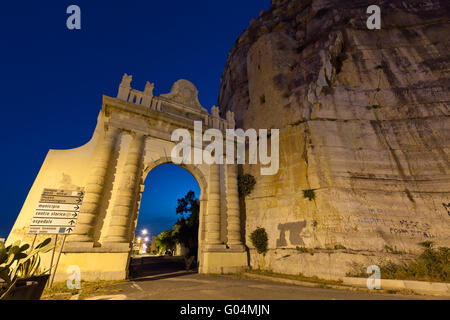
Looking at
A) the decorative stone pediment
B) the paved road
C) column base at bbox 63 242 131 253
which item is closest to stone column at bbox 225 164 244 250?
the paved road

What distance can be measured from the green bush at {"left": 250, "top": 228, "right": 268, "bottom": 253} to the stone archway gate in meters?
0.85

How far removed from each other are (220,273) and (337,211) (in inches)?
271

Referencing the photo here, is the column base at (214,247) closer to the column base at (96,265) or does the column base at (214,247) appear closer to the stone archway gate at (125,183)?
the stone archway gate at (125,183)

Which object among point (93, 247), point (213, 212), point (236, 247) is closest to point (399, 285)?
point (236, 247)

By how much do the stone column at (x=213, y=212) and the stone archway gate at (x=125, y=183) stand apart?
56 millimetres

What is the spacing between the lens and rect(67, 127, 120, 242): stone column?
8.66m

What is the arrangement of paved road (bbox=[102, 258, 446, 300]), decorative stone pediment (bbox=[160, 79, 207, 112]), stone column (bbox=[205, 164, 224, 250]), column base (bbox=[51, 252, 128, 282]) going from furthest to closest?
decorative stone pediment (bbox=[160, 79, 207, 112])
stone column (bbox=[205, 164, 224, 250])
column base (bbox=[51, 252, 128, 282])
paved road (bbox=[102, 258, 446, 300])

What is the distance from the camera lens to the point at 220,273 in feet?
35.8

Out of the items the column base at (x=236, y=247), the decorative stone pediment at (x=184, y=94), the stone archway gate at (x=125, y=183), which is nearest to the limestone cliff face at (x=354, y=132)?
the column base at (x=236, y=247)

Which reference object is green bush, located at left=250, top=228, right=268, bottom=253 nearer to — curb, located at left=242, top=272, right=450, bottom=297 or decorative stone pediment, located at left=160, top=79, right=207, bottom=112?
curb, located at left=242, top=272, right=450, bottom=297

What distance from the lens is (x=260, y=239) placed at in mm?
12188

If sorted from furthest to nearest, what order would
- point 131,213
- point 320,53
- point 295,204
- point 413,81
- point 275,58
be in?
point 275,58, point 320,53, point 413,81, point 295,204, point 131,213
